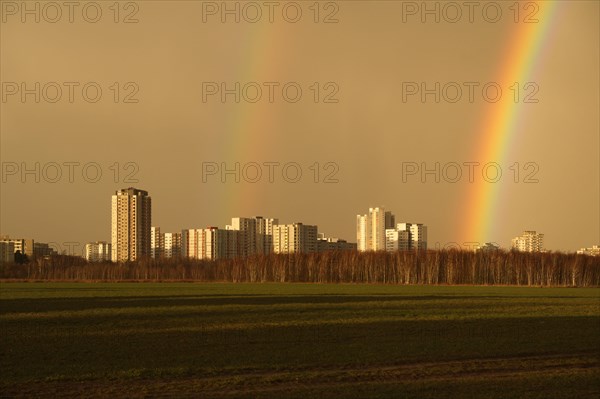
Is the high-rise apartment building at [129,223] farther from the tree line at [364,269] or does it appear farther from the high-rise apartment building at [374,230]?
the high-rise apartment building at [374,230]

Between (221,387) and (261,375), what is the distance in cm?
221

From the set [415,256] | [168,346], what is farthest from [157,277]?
[168,346]

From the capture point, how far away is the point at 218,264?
161000mm

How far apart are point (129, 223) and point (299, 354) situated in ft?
574

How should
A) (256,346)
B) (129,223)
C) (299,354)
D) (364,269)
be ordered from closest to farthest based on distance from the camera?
(299,354) → (256,346) → (364,269) → (129,223)

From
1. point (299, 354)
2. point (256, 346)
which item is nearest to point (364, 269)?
point (256, 346)

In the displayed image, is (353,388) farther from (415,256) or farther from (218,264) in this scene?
(218,264)

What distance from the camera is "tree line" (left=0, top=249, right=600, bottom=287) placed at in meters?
129

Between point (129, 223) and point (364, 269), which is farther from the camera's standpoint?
point (129, 223)

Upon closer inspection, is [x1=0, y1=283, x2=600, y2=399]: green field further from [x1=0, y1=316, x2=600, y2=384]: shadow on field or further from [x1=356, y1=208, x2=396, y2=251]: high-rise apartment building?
[x1=356, y1=208, x2=396, y2=251]: high-rise apartment building

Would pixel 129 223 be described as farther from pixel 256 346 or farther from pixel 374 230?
pixel 256 346

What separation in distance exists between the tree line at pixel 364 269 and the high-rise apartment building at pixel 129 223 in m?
20.0

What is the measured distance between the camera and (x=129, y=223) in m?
195

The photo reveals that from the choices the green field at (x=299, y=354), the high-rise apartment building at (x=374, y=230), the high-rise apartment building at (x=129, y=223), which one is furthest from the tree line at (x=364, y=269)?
the green field at (x=299, y=354)
